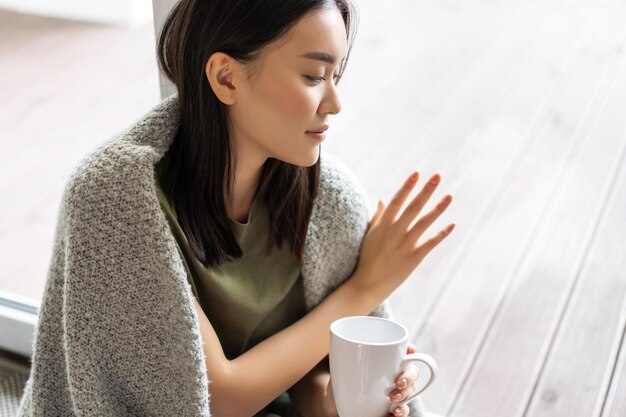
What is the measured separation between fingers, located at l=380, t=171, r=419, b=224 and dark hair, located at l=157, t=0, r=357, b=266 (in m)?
0.10

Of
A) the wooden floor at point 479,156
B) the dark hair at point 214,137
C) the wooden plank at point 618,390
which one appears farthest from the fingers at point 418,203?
the wooden plank at point 618,390

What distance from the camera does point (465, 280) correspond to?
1.95 metres

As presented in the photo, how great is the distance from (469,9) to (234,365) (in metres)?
1.85

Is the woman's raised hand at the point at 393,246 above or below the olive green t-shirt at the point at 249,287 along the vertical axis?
above

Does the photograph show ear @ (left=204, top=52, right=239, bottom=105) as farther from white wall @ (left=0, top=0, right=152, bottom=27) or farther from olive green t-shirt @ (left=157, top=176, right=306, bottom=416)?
→ white wall @ (left=0, top=0, right=152, bottom=27)

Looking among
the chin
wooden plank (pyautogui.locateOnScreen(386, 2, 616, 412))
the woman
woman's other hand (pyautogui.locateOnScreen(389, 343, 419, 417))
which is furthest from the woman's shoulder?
wooden plank (pyautogui.locateOnScreen(386, 2, 616, 412))

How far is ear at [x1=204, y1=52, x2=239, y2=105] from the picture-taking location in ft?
3.27

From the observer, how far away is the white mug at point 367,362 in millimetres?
954

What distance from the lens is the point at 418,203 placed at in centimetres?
112

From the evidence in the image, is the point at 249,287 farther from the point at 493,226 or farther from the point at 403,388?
the point at 493,226

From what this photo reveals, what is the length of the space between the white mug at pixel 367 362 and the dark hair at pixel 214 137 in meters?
0.18

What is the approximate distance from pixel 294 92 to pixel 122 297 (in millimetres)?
297

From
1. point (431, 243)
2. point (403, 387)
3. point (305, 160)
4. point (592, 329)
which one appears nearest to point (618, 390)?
point (592, 329)

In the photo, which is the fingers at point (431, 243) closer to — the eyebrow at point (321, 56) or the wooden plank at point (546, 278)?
the eyebrow at point (321, 56)
